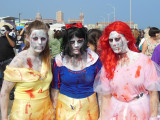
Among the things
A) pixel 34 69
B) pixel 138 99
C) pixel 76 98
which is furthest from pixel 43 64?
pixel 138 99

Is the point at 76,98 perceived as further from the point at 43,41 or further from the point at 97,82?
the point at 43,41

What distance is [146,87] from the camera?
217 centimetres

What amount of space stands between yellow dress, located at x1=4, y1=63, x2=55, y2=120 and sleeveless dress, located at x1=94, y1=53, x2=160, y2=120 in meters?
0.78

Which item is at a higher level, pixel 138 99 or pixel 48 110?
pixel 138 99

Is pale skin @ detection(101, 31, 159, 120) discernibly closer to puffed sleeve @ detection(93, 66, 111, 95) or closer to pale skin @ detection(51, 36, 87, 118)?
puffed sleeve @ detection(93, 66, 111, 95)

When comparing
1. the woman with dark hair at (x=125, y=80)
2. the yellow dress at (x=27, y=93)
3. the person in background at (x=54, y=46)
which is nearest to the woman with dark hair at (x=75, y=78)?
the woman with dark hair at (x=125, y=80)

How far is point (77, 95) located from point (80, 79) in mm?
188

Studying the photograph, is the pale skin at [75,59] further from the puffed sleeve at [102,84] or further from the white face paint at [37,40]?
the white face paint at [37,40]

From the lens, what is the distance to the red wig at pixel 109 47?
2.28 m

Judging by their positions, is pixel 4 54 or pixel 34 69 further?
pixel 4 54

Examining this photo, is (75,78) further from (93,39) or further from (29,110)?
(93,39)

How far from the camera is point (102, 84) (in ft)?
7.69

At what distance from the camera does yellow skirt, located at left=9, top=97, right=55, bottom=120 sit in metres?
2.22

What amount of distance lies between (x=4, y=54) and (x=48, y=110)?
3.78 metres
